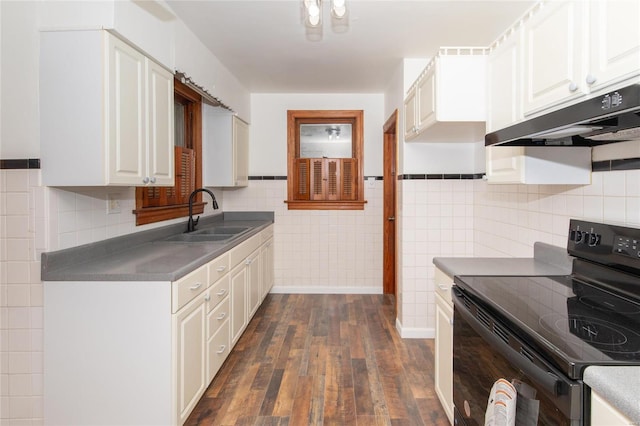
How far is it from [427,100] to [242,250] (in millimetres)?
1793

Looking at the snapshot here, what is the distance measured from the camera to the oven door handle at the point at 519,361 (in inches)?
38.8

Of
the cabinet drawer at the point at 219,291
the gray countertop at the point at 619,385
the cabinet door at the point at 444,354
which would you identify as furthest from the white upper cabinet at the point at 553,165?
the cabinet drawer at the point at 219,291

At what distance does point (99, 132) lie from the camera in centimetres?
179

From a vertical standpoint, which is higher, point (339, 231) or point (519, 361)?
point (339, 231)

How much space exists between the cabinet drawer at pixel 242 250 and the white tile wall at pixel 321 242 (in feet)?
3.26

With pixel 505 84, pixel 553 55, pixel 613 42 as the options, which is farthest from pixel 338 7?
pixel 613 42

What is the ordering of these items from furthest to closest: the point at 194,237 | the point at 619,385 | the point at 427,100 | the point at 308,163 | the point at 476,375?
1. the point at 308,163
2. the point at 194,237
3. the point at 427,100
4. the point at 476,375
5. the point at 619,385

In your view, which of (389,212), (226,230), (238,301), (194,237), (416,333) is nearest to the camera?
(238,301)

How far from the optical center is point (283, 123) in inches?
185

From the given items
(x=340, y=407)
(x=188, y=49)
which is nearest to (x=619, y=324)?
(x=340, y=407)

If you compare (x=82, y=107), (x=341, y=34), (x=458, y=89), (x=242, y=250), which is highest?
(x=341, y=34)

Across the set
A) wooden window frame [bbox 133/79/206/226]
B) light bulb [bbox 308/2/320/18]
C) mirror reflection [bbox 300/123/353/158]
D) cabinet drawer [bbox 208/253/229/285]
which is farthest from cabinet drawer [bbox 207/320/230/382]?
mirror reflection [bbox 300/123/353/158]

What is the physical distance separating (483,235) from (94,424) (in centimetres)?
284

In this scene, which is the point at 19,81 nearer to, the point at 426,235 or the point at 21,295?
the point at 21,295
